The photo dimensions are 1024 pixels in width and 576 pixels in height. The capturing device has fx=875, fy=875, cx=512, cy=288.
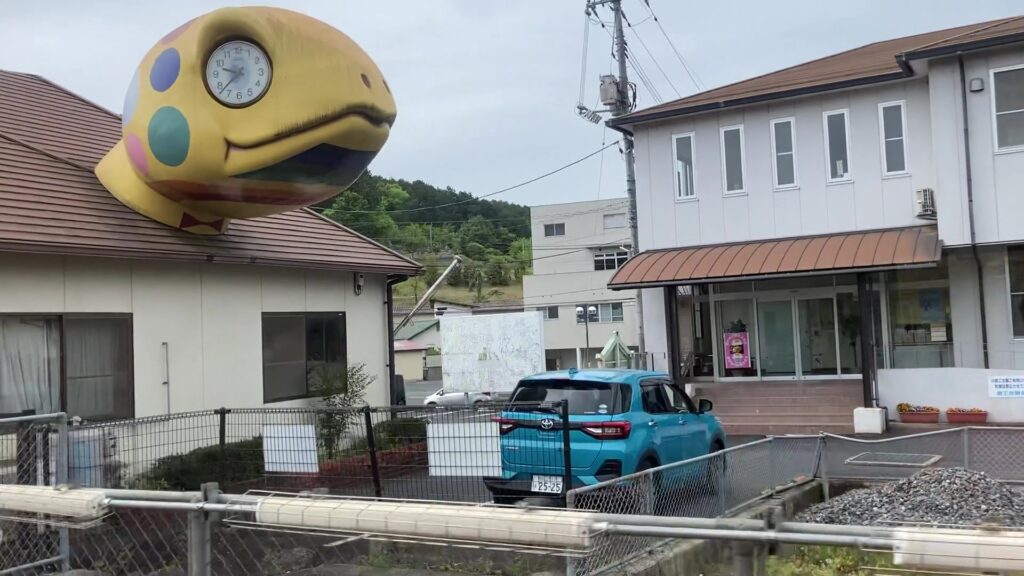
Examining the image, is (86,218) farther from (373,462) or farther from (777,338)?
(777,338)

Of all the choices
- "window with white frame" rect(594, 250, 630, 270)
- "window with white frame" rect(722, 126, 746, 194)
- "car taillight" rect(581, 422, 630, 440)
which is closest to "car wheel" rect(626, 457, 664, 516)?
"car taillight" rect(581, 422, 630, 440)

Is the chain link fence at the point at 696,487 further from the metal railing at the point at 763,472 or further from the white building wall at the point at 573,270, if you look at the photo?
the white building wall at the point at 573,270

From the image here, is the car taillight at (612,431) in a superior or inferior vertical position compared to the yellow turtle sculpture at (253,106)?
inferior

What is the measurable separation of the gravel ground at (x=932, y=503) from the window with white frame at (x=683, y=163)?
11.7 metres

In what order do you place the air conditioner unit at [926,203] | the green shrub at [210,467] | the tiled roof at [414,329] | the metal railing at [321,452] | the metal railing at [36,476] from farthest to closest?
the tiled roof at [414,329] < the air conditioner unit at [926,203] < the green shrub at [210,467] < the metal railing at [321,452] < the metal railing at [36,476]

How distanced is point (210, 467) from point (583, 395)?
4.29 meters

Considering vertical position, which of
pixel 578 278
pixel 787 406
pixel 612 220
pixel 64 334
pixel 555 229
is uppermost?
pixel 612 220

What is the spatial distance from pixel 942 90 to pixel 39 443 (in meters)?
17.0

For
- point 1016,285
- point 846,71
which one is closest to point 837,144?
point 846,71

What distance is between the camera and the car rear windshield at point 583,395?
368 inches

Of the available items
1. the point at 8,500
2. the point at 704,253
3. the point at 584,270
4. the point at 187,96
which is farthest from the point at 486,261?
the point at 8,500

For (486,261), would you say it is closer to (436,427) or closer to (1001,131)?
(1001,131)

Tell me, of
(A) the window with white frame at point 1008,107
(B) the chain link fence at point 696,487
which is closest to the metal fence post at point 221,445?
(B) the chain link fence at point 696,487

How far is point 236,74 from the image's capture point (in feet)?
35.0
